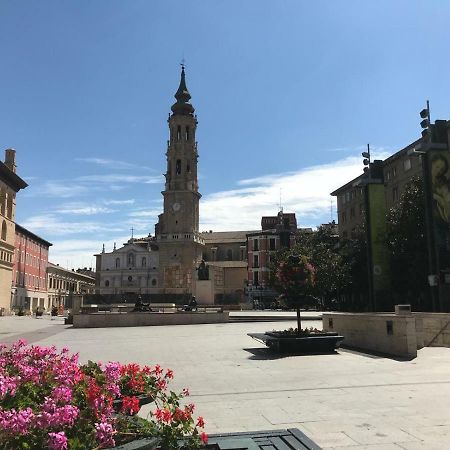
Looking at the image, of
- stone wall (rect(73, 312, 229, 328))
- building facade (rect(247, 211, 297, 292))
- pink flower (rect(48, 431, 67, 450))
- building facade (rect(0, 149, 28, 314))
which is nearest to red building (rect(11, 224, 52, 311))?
building facade (rect(0, 149, 28, 314))

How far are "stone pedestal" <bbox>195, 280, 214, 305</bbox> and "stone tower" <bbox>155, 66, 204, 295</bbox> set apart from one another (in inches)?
1416

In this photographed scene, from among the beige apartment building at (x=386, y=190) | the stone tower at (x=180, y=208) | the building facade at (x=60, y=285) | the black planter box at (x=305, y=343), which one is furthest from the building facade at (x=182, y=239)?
the black planter box at (x=305, y=343)

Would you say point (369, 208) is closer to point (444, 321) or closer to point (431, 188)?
point (431, 188)

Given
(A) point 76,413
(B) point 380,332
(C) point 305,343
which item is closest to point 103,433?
(A) point 76,413

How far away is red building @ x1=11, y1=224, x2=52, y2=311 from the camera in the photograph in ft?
242

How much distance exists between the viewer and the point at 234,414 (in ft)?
21.2

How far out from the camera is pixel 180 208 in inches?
3561

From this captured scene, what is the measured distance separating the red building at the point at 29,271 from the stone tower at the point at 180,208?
23.1 m

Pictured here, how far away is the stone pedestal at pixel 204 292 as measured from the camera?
160 ft

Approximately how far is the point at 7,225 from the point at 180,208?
37.6 meters

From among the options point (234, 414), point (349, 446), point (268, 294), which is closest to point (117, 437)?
point (349, 446)

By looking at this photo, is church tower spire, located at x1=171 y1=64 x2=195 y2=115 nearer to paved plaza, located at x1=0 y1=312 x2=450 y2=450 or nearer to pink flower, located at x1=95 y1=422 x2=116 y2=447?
paved plaza, located at x1=0 y1=312 x2=450 y2=450

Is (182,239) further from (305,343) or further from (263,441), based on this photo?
(263,441)

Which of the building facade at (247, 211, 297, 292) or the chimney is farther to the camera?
the building facade at (247, 211, 297, 292)
